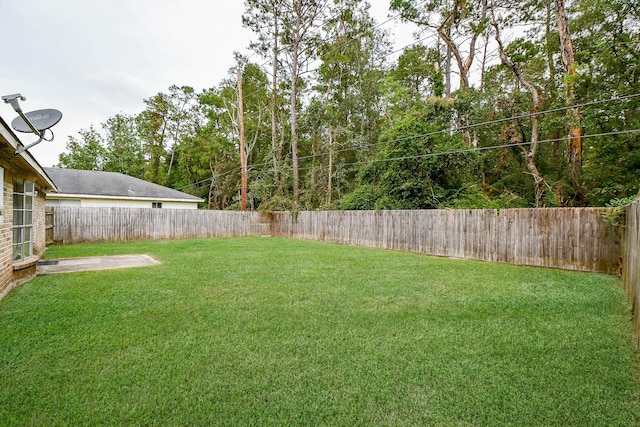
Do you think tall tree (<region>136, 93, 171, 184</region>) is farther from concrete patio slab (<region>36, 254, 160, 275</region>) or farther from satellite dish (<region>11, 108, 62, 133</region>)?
satellite dish (<region>11, 108, 62, 133</region>)

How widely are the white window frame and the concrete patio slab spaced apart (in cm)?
47

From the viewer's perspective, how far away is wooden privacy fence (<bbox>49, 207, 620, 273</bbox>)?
615cm

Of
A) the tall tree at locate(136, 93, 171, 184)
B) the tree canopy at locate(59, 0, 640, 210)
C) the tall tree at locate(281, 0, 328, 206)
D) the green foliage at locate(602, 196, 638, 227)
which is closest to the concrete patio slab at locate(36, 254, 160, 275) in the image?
the tree canopy at locate(59, 0, 640, 210)

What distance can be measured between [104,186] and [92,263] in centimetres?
1129

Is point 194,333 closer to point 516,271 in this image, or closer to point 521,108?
point 516,271

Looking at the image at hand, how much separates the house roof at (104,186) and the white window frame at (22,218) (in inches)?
388

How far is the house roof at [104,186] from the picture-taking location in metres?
14.7

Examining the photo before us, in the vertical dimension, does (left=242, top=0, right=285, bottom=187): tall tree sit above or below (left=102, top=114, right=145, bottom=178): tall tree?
above

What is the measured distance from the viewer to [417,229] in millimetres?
9227

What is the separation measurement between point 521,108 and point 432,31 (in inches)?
204

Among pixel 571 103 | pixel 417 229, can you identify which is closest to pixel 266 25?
pixel 417 229

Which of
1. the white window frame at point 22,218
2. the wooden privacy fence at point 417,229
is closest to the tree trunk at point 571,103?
the wooden privacy fence at point 417,229

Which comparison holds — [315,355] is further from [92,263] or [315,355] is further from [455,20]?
[455,20]

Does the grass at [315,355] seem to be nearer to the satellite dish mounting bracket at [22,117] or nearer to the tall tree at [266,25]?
the satellite dish mounting bracket at [22,117]
